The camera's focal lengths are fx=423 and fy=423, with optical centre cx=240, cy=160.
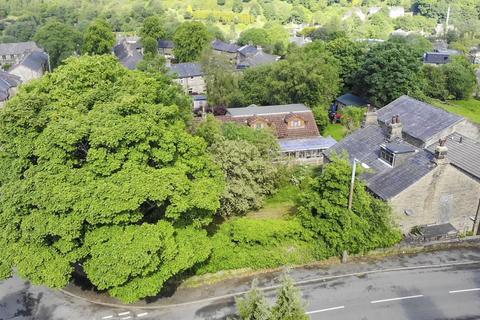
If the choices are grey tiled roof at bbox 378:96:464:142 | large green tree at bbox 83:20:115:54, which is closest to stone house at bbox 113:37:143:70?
large green tree at bbox 83:20:115:54

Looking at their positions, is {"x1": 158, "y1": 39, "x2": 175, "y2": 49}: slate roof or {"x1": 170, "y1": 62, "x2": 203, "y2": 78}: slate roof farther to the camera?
{"x1": 158, "y1": 39, "x2": 175, "y2": 49}: slate roof

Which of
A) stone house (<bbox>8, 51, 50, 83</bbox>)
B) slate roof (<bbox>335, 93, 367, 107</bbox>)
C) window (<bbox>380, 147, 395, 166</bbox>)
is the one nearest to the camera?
window (<bbox>380, 147, 395, 166</bbox>)

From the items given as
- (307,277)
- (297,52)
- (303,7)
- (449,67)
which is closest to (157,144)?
(307,277)

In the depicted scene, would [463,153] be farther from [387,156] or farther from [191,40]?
[191,40]

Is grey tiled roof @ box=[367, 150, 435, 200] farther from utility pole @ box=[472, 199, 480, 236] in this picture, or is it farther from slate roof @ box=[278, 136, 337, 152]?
slate roof @ box=[278, 136, 337, 152]

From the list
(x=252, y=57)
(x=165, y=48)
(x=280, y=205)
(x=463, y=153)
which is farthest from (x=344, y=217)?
(x=165, y=48)
